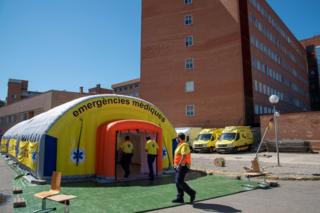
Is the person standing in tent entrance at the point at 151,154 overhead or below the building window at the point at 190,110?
below

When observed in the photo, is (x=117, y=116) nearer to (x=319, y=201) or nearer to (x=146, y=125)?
(x=146, y=125)

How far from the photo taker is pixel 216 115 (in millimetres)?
39125

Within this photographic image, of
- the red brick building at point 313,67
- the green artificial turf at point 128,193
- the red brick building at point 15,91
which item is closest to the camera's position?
the green artificial turf at point 128,193

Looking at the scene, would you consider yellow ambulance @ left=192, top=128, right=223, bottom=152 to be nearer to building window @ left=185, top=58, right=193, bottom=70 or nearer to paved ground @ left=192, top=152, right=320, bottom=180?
paved ground @ left=192, top=152, right=320, bottom=180

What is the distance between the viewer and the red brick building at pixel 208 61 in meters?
38.7

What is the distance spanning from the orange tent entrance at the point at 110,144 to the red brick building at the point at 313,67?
8067 centimetres

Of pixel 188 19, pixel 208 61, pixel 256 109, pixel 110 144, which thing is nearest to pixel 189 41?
pixel 188 19

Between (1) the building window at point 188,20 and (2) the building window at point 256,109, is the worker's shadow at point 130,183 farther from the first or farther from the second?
(1) the building window at point 188,20

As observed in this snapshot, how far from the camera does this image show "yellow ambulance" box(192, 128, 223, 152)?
108 feet

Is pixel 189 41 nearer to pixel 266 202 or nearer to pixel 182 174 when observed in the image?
pixel 182 174

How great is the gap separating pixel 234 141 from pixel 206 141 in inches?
136

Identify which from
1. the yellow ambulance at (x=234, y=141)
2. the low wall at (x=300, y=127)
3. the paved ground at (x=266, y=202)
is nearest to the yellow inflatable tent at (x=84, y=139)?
the paved ground at (x=266, y=202)

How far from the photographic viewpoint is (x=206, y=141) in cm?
3312

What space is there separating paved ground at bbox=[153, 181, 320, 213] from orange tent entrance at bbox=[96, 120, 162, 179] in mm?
5370
